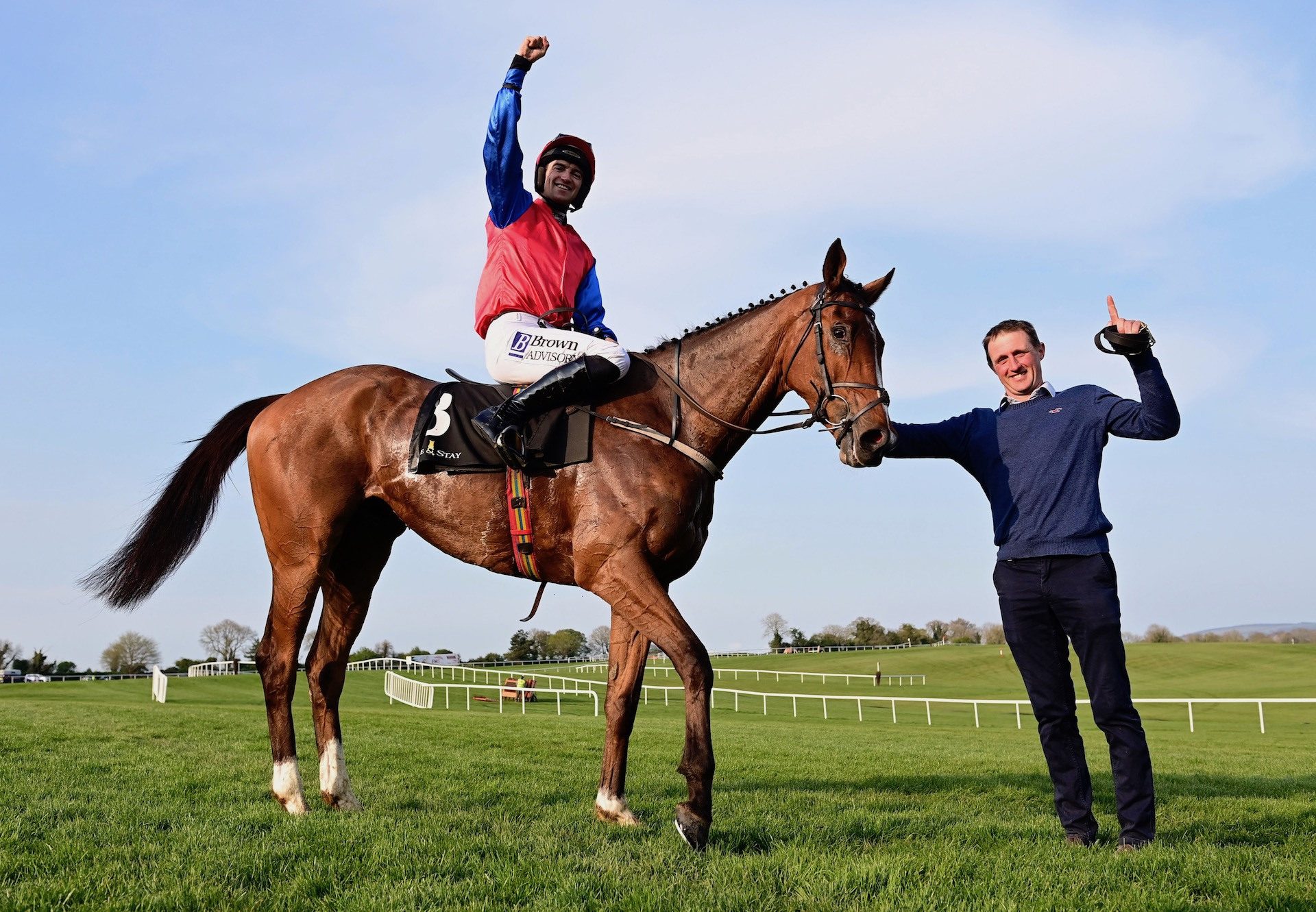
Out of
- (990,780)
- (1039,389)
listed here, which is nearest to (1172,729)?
(990,780)

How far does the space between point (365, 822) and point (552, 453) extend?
2.13 m

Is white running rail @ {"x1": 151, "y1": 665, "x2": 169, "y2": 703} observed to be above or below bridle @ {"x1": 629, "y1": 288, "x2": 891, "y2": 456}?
below

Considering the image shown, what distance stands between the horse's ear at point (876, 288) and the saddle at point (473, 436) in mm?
1687

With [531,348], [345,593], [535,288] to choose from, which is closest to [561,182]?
[535,288]

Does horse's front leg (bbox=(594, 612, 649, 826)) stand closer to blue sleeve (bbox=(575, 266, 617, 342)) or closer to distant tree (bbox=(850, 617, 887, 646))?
blue sleeve (bbox=(575, 266, 617, 342))

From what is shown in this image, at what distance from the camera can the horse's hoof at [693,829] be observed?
4367 millimetres

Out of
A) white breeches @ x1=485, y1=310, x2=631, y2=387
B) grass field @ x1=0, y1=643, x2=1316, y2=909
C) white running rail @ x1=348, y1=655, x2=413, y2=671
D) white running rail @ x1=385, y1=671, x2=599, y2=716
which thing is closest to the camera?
grass field @ x1=0, y1=643, x2=1316, y2=909

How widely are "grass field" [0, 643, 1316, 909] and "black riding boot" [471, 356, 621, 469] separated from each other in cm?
202

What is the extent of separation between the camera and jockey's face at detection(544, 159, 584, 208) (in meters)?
5.84

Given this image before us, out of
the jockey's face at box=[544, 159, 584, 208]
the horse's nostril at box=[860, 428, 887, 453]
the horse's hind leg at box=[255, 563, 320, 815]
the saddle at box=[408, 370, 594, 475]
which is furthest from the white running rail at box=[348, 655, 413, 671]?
the horse's nostril at box=[860, 428, 887, 453]

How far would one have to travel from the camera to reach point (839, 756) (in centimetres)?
1037

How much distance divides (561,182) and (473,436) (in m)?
1.71

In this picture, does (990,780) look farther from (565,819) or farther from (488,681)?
(488,681)

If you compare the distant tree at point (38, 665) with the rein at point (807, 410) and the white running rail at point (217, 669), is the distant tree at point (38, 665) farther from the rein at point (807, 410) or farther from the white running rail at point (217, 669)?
the rein at point (807, 410)
